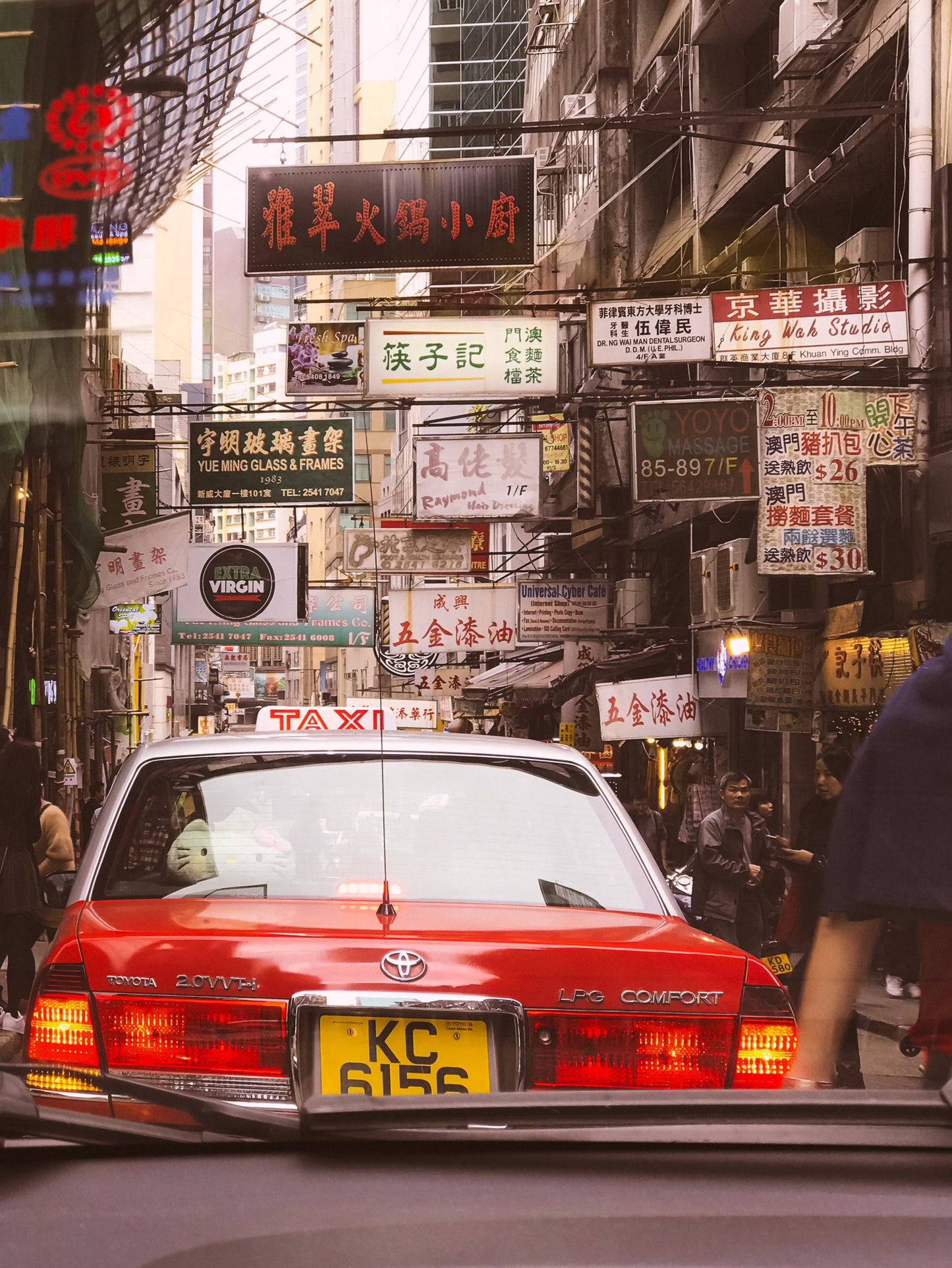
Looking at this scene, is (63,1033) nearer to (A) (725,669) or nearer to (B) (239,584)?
(A) (725,669)

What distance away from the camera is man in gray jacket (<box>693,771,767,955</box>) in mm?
8641

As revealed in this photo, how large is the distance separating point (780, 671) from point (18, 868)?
9.78 meters

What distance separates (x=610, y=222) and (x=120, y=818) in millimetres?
22839

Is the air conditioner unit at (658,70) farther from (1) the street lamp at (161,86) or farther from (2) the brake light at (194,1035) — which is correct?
(2) the brake light at (194,1035)

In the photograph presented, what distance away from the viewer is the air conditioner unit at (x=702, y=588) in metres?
18.3

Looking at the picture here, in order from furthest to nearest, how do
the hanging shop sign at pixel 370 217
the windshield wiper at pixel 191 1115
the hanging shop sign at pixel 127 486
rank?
the hanging shop sign at pixel 127 486 → the hanging shop sign at pixel 370 217 → the windshield wiper at pixel 191 1115

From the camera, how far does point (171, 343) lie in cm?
962

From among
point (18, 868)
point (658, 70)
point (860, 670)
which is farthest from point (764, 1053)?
point (658, 70)

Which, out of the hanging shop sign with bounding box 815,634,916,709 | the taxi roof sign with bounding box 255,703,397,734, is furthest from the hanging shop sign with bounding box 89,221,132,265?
the hanging shop sign with bounding box 815,634,916,709

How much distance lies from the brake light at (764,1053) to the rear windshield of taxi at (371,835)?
676 millimetres

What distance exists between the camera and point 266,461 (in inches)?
700

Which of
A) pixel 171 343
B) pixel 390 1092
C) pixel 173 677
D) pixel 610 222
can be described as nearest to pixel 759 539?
pixel 171 343

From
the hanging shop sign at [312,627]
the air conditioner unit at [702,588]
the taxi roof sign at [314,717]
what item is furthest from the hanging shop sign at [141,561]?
the taxi roof sign at [314,717]

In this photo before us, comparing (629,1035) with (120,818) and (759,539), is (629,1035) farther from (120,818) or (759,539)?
(759,539)
